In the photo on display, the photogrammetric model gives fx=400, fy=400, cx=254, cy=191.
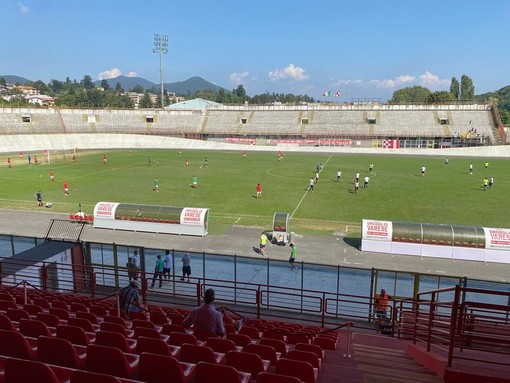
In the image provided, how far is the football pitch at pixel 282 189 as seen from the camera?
30156mm

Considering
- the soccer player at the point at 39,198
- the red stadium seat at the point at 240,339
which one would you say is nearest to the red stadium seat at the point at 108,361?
the red stadium seat at the point at 240,339

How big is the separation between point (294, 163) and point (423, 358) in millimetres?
54987

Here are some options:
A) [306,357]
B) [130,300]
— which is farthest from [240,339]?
[130,300]

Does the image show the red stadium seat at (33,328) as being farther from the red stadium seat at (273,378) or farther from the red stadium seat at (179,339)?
the red stadium seat at (273,378)

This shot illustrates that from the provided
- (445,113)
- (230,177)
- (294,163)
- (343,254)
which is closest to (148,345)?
(343,254)

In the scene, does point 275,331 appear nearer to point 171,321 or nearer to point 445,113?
point 171,321

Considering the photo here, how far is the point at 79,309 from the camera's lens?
9.23 m

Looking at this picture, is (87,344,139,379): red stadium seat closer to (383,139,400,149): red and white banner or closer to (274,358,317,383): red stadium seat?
(274,358,317,383): red stadium seat

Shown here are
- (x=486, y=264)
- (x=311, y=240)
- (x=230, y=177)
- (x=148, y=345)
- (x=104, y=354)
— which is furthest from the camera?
(x=230, y=177)

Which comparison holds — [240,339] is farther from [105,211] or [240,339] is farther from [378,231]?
[105,211]

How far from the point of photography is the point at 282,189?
40531mm

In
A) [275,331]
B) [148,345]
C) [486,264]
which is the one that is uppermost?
[148,345]

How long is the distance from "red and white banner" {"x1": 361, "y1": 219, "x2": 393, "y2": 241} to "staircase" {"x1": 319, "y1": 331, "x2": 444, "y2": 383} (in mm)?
13306

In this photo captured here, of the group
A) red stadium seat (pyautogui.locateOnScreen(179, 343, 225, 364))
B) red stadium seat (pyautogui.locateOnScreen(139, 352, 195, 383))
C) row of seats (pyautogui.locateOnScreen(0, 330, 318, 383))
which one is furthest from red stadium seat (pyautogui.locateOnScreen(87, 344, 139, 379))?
red stadium seat (pyautogui.locateOnScreen(179, 343, 225, 364))
